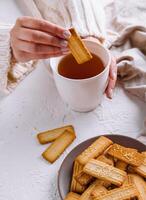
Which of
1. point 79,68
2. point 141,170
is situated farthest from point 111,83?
point 141,170

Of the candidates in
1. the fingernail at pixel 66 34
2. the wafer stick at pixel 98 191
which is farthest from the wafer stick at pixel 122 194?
the fingernail at pixel 66 34

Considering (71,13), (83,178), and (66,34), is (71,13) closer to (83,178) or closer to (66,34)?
(66,34)

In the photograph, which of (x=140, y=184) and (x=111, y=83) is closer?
(x=140, y=184)

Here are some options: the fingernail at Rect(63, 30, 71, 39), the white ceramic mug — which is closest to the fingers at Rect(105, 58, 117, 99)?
the white ceramic mug

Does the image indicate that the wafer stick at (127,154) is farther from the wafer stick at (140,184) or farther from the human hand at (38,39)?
the human hand at (38,39)

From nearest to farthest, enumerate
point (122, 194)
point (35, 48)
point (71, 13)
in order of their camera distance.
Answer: point (122, 194) < point (35, 48) < point (71, 13)

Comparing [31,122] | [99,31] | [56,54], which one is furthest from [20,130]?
[99,31]

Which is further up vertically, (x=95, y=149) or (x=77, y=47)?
(x=77, y=47)

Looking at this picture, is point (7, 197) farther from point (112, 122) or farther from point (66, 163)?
point (112, 122)
